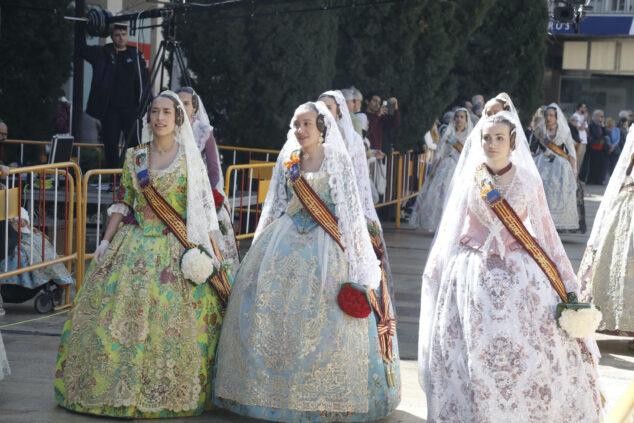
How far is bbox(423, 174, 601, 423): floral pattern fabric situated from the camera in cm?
→ 521

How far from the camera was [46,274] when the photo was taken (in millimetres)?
8422

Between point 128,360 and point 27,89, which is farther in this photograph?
point 27,89

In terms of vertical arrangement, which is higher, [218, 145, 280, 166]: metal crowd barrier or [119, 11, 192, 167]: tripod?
[119, 11, 192, 167]: tripod

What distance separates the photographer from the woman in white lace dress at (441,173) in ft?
44.9

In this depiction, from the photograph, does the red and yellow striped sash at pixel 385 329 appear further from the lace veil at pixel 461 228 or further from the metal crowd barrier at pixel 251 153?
the metal crowd barrier at pixel 251 153

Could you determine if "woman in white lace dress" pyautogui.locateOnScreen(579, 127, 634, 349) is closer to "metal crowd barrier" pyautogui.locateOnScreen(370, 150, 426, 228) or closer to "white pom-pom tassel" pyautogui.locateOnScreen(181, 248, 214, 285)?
"white pom-pom tassel" pyautogui.locateOnScreen(181, 248, 214, 285)

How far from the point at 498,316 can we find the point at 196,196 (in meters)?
1.78

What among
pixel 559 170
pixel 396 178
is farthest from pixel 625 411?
pixel 396 178

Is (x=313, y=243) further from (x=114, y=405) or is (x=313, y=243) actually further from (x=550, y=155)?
(x=550, y=155)

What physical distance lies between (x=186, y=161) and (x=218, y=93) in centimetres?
683

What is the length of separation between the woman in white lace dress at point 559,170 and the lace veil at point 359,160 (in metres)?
5.45

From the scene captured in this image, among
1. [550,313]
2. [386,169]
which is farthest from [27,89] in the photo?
[550,313]

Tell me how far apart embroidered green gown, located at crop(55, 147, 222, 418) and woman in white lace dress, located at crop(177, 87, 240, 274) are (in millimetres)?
614

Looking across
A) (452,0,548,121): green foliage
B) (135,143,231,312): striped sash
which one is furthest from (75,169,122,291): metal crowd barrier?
(452,0,548,121): green foliage
